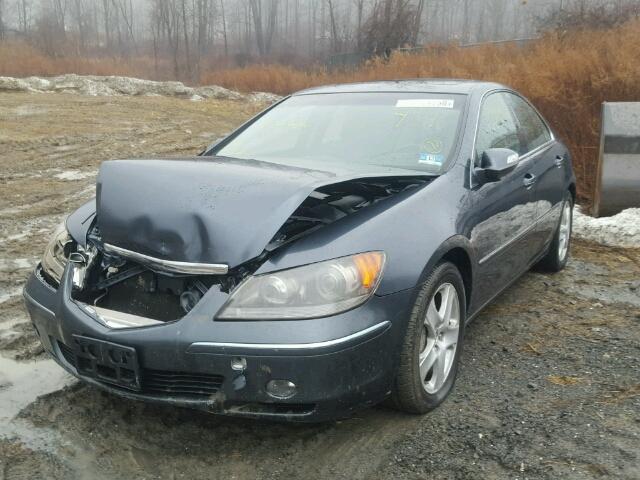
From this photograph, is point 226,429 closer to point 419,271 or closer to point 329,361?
point 329,361

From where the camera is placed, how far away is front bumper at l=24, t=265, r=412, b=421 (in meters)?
2.35

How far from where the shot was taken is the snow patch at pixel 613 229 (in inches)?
239

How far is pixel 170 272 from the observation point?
2568mm

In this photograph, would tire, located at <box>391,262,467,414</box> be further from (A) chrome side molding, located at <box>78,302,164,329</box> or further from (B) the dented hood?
(A) chrome side molding, located at <box>78,302,164,329</box>

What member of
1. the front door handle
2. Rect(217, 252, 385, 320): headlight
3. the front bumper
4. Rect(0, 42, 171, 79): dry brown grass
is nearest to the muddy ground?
the front bumper

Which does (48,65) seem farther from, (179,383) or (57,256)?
(179,383)

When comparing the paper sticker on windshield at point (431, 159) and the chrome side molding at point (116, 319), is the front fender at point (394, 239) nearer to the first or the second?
the paper sticker on windshield at point (431, 159)

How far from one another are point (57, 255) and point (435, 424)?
78.4 inches

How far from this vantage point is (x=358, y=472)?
8.25 feet

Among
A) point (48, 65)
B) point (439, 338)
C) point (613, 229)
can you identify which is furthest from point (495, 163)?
point (48, 65)

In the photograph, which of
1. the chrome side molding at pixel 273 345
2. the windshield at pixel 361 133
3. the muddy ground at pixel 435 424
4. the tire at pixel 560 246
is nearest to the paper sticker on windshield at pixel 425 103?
the windshield at pixel 361 133

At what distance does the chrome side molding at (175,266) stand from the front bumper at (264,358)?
88 mm

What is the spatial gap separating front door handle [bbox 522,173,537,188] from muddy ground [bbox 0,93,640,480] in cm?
88

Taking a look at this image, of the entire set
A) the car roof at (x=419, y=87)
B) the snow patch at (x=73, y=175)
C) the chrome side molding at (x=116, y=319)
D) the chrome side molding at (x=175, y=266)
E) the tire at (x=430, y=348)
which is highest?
the car roof at (x=419, y=87)
